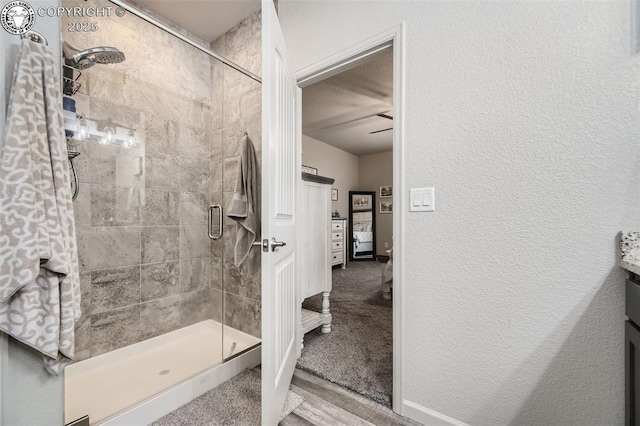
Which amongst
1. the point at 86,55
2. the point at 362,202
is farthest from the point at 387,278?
the point at 362,202

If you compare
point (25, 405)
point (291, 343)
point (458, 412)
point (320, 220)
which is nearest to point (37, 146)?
point (25, 405)

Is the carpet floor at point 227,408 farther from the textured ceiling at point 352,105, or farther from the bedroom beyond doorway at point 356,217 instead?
the textured ceiling at point 352,105

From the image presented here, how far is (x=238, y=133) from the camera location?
2357 millimetres

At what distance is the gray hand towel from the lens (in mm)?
1900

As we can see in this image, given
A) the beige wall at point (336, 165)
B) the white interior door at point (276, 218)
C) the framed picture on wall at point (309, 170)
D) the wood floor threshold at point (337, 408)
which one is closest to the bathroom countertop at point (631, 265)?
the wood floor threshold at point (337, 408)

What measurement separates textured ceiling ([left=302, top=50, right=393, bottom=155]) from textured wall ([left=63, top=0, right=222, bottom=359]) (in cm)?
161

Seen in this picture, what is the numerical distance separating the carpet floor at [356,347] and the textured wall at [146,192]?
3.48 feet

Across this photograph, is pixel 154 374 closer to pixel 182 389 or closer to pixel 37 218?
pixel 182 389

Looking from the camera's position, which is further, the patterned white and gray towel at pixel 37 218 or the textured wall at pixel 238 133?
the textured wall at pixel 238 133

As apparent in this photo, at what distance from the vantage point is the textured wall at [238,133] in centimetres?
224

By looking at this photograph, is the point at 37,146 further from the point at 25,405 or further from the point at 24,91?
the point at 25,405

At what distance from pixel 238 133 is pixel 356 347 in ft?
6.76

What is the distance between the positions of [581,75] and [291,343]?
1941mm

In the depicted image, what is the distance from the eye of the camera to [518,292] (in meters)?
1.14
